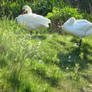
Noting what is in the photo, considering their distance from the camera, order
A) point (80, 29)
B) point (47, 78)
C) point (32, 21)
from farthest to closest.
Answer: point (32, 21) → point (80, 29) → point (47, 78)

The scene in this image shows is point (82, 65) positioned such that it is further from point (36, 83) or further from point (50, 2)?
point (50, 2)

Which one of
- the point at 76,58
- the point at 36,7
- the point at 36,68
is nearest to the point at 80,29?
the point at 76,58

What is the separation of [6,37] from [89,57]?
6.47ft

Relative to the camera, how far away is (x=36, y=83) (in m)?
2.60

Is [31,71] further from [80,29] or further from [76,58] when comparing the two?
[80,29]

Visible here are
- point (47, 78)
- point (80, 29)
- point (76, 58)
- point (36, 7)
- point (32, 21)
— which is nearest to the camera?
point (47, 78)

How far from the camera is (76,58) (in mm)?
4125

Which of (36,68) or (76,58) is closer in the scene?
(36,68)

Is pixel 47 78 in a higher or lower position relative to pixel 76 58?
higher

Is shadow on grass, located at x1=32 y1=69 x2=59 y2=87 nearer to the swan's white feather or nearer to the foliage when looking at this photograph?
the swan's white feather

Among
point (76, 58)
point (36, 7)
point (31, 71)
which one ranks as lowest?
point (76, 58)

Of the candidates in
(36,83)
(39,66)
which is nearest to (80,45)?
(39,66)

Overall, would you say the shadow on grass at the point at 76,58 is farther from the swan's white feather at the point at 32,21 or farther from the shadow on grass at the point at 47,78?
the swan's white feather at the point at 32,21

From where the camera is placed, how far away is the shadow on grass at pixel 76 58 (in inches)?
147
